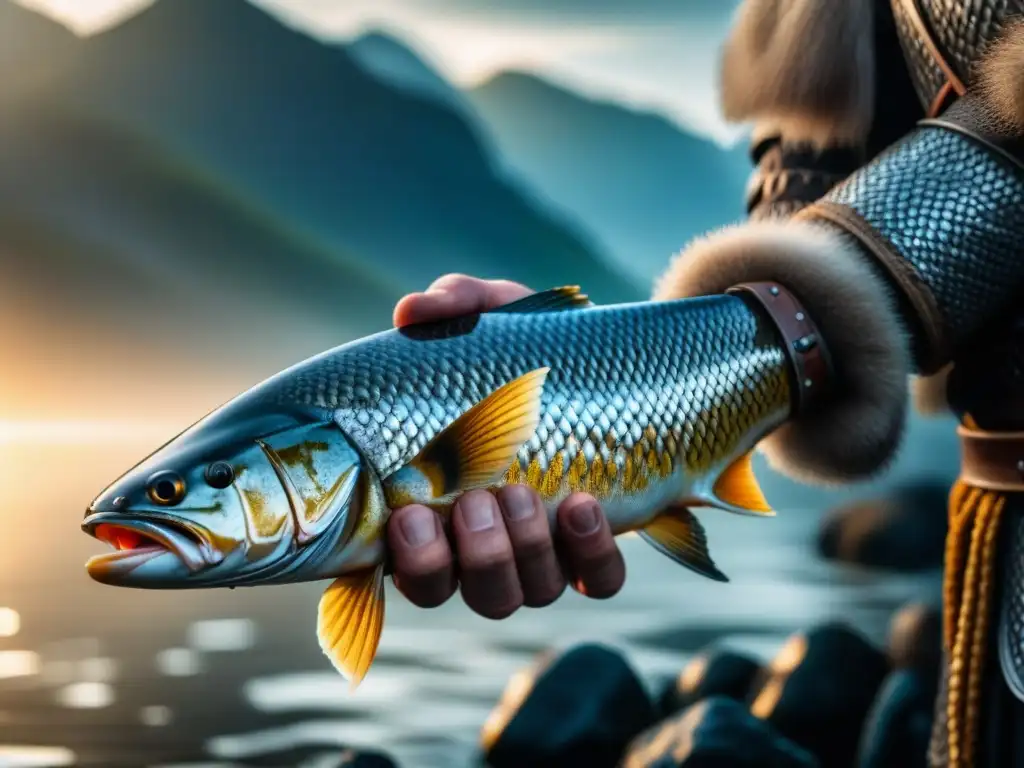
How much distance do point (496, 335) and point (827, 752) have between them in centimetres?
568

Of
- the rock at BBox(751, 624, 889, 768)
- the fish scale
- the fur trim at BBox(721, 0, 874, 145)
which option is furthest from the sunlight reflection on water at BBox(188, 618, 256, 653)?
the fish scale

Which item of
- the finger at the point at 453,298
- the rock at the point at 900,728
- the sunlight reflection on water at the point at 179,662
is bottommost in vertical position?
the rock at the point at 900,728

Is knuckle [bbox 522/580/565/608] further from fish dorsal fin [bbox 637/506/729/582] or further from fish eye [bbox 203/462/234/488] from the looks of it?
fish eye [bbox 203/462/234/488]

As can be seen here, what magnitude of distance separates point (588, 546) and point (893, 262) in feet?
3.09

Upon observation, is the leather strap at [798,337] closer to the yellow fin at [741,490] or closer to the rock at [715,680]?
the yellow fin at [741,490]

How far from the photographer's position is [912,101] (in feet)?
10.1

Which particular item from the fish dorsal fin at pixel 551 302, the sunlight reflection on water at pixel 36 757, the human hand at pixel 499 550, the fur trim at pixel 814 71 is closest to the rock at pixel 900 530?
the sunlight reflection on water at pixel 36 757

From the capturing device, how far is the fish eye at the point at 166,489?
186 cm

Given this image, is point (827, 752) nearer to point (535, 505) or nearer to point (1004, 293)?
point (1004, 293)

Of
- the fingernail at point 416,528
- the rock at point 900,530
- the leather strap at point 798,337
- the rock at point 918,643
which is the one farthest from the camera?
the rock at point 900,530

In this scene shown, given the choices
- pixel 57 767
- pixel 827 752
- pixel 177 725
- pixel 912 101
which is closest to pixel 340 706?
pixel 177 725

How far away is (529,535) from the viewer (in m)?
2.06

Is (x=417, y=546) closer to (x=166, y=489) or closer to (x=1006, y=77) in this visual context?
(x=166, y=489)

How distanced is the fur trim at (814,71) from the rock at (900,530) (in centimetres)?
1117
